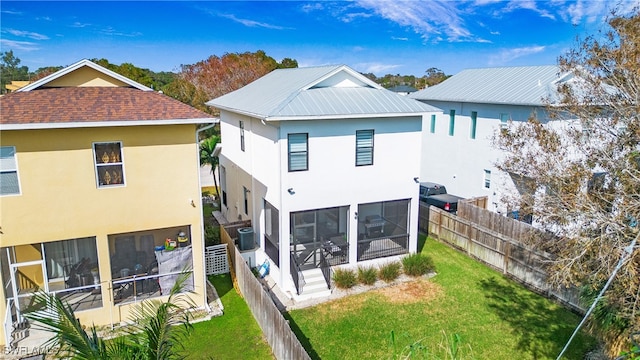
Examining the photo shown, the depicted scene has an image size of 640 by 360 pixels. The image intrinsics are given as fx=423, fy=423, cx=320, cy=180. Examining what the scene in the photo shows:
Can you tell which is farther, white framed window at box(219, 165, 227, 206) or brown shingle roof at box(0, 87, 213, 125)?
white framed window at box(219, 165, 227, 206)

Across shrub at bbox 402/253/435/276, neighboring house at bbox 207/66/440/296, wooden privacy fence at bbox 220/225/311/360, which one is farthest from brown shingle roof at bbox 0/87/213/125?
shrub at bbox 402/253/435/276

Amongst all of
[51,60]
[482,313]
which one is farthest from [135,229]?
[51,60]

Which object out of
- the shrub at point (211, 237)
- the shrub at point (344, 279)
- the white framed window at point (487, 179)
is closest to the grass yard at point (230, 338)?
the shrub at point (344, 279)

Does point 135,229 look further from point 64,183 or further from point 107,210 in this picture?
point 64,183

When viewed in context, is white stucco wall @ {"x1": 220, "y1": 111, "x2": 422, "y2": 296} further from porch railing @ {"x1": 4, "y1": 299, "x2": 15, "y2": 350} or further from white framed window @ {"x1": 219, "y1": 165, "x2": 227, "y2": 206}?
porch railing @ {"x1": 4, "y1": 299, "x2": 15, "y2": 350}

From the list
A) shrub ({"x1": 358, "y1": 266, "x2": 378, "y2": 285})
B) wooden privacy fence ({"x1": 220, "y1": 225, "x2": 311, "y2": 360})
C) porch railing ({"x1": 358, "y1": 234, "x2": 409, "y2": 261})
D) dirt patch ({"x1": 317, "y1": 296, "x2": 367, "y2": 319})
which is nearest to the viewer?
wooden privacy fence ({"x1": 220, "y1": 225, "x2": 311, "y2": 360})
